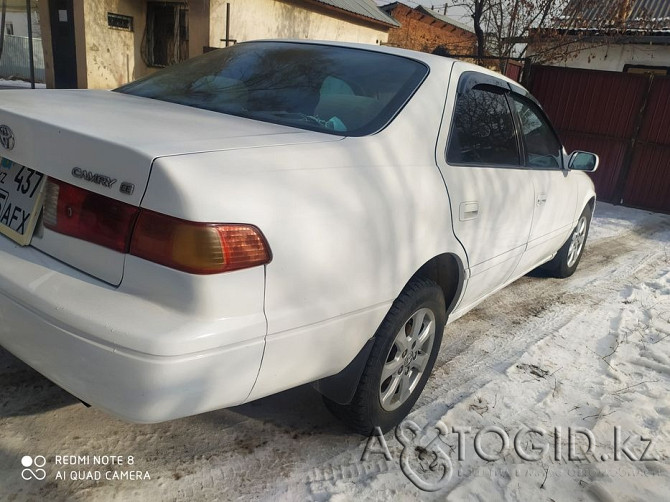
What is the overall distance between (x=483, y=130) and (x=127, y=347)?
6.95 feet

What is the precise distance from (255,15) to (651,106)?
872cm

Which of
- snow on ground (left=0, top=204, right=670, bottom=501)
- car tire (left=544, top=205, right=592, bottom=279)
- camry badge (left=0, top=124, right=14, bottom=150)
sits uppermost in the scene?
camry badge (left=0, top=124, right=14, bottom=150)

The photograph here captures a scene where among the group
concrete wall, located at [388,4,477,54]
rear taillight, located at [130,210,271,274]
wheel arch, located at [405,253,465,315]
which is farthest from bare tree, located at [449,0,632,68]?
concrete wall, located at [388,4,477,54]

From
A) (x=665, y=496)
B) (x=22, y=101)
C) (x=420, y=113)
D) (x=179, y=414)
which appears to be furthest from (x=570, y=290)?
(x=22, y=101)

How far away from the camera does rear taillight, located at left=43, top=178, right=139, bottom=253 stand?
1.64 m

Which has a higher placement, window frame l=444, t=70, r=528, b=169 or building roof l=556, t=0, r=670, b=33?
building roof l=556, t=0, r=670, b=33

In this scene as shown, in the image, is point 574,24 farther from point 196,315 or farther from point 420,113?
point 196,315

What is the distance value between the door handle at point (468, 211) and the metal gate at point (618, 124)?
24.7 feet

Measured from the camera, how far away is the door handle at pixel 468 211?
2.50m

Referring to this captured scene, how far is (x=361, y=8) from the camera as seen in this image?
663 inches

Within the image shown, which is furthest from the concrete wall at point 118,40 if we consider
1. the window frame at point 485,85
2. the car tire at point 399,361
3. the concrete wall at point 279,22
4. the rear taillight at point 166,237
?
the rear taillight at point 166,237

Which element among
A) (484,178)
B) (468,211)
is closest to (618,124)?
(484,178)

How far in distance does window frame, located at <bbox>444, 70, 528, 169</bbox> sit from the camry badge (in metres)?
1.72

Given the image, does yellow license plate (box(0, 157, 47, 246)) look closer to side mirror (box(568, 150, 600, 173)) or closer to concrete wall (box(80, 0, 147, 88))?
side mirror (box(568, 150, 600, 173))
